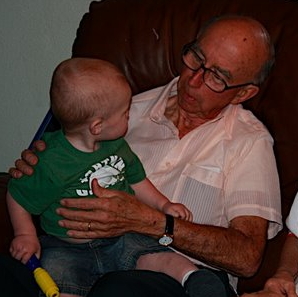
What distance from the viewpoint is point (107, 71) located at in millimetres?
1663

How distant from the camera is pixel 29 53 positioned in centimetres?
278

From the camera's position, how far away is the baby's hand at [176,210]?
6.12ft

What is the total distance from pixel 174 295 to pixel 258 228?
32 cm

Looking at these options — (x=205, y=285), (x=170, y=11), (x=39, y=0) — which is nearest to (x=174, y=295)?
(x=205, y=285)

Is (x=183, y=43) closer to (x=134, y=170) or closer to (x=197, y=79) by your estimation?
(x=197, y=79)

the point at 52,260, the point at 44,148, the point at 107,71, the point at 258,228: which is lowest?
the point at 258,228

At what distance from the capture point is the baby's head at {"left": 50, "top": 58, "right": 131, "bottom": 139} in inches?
64.1

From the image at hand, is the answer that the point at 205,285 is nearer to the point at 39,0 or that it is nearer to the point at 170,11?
the point at 170,11

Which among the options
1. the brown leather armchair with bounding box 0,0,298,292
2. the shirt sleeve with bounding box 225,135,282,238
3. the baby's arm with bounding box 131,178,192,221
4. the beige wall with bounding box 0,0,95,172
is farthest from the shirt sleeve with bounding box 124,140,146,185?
the beige wall with bounding box 0,0,95,172

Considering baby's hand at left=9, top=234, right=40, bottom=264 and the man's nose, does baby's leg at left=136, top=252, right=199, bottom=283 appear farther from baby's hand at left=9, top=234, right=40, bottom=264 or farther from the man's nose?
the man's nose

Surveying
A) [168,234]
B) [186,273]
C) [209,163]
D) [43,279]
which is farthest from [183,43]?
[43,279]

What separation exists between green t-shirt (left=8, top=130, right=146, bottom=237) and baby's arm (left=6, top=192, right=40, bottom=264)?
0.08 ft

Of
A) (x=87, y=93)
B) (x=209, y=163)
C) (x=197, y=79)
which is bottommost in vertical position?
(x=209, y=163)

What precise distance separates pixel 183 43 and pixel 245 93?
0.24m
